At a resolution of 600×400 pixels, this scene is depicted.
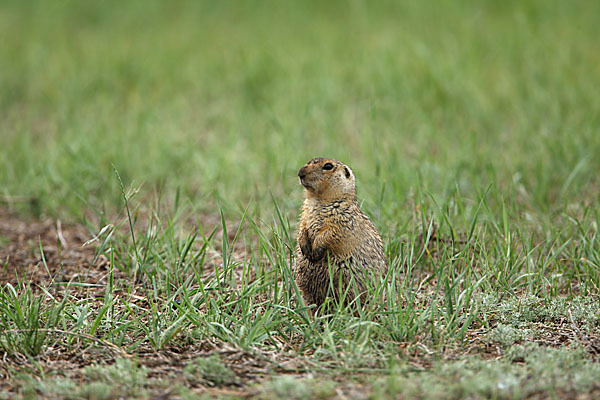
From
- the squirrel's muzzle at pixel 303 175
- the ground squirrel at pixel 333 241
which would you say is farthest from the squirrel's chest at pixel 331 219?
the squirrel's muzzle at pixel 303 175

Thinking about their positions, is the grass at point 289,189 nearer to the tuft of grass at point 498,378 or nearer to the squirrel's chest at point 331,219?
the tuft of grass at point 498,378

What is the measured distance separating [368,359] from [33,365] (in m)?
1.35

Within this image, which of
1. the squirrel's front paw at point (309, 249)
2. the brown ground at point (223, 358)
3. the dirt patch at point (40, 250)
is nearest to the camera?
the brown ground at point (223, 358)

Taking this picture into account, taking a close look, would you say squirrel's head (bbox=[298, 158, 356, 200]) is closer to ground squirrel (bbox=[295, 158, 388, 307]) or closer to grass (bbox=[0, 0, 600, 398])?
ground squirrel (bbox=[295, 158, 388, 307])

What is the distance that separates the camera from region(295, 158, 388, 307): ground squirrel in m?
3.41

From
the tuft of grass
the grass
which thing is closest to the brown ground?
the grass

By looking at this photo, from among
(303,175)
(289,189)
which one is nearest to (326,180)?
(303,175)

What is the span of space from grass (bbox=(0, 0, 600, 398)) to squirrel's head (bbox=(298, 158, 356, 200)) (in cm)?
23

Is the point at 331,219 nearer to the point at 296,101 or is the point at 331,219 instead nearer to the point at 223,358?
the point at 223,358

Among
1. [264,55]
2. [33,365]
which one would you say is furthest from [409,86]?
[33,365]

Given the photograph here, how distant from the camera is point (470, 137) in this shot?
579cm

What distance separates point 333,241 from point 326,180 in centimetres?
33

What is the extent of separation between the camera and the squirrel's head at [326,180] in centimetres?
352

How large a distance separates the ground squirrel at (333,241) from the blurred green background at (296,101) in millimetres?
812
